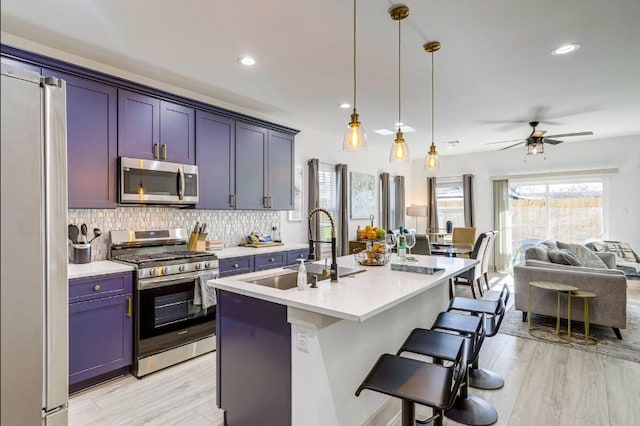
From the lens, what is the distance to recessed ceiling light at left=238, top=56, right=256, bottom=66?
2.99 m

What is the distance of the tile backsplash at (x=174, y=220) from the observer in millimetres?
3180

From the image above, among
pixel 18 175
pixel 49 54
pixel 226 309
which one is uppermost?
pixel 49 54

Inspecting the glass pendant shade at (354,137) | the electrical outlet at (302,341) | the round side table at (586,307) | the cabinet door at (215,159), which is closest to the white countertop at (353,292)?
the electrical outlet at (302,341)

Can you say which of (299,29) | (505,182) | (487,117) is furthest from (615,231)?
(299,29)

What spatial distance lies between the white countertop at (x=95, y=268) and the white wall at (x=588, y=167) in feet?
24.2

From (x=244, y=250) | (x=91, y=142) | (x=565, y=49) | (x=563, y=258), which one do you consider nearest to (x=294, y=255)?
(x=244, y=250)

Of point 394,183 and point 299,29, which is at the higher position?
point 299,29

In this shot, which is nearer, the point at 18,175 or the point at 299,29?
the point at 18,175

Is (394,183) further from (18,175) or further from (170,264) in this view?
(18,175)

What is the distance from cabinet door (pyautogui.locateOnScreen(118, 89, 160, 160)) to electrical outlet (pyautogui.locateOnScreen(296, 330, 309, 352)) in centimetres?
247

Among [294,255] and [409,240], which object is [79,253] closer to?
[294,255]

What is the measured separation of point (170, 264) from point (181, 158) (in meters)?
1.16

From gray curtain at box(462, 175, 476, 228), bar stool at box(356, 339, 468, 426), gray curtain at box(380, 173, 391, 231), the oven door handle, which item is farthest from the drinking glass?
gray curtain at box(462, 175, 476, 228)

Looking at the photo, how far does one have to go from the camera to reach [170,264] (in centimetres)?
304
